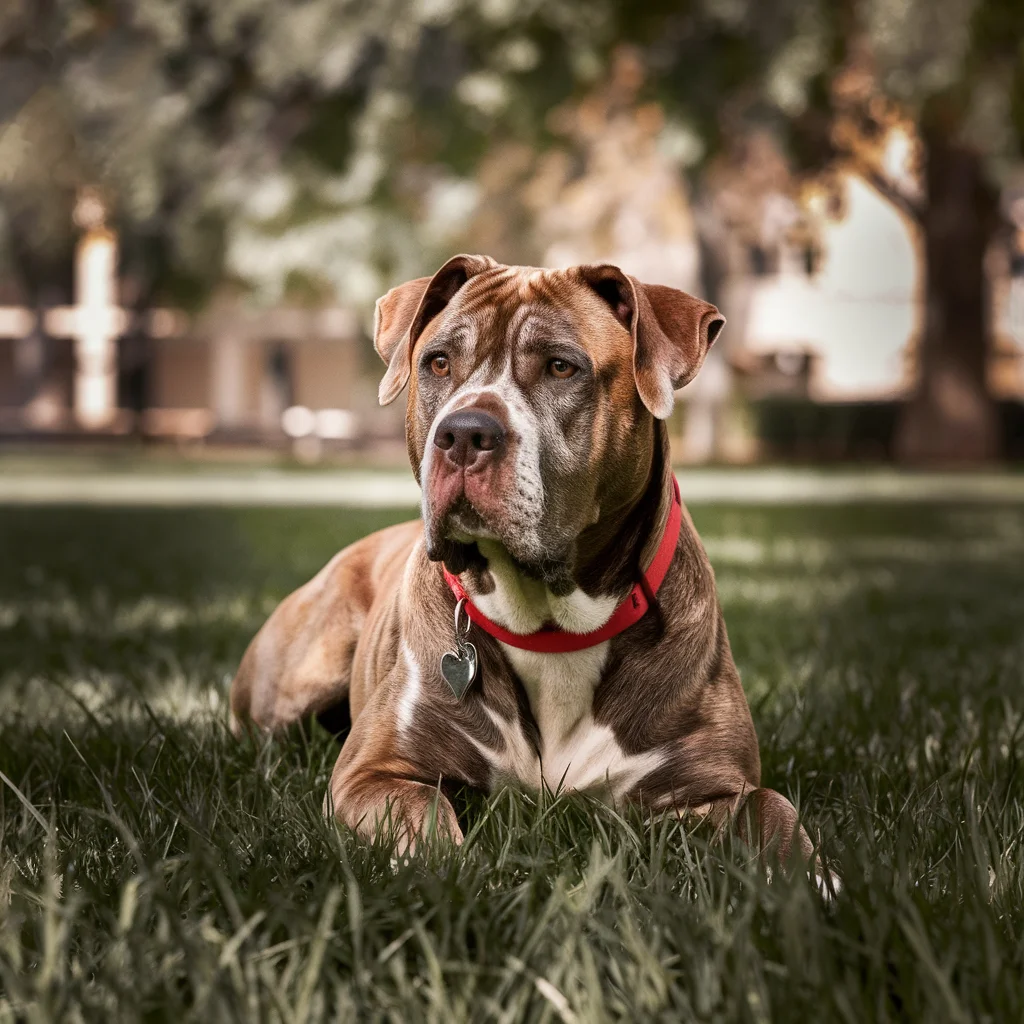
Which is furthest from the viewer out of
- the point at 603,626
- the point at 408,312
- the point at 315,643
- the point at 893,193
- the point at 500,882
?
the point at 893,193

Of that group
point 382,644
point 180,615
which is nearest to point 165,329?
point 180,615

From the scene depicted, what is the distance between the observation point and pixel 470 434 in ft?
9.98

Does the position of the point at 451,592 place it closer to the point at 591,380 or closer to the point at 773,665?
the point at 591,380

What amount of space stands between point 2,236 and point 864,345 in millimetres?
23224

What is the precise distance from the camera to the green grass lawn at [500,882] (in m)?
2.09

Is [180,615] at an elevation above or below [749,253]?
below

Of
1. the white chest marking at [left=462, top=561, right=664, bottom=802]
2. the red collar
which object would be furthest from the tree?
the white chest marking at [left=462, top=561, right=664, bottom=802]

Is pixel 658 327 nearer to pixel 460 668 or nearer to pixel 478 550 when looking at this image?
pixel 478 550

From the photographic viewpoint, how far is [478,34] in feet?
47.9

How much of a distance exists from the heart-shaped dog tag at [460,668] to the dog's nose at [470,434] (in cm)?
53

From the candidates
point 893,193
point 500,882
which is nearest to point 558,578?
point 500,882

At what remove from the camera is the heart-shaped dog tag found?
334cm

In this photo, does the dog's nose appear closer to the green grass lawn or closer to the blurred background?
the green grass lawn

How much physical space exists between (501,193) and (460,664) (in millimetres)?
23873
